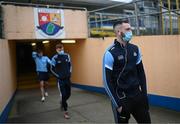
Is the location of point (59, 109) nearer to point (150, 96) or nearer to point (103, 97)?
point (103, 97)

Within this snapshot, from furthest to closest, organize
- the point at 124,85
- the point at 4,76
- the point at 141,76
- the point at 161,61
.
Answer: the point at 4,76 < the point at 161,61 < the point at 141,76 < the point at 124,85

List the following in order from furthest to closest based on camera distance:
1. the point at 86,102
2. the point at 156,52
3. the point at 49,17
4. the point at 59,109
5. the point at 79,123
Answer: the point at 49,17
the point at 86,102
the point at 59,109
the point at 156,52
the point at 79,123

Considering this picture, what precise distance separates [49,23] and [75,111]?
152 inches

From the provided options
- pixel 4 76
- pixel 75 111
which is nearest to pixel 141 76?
pixel 75 111

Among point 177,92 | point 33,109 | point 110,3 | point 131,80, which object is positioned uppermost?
point 110,3

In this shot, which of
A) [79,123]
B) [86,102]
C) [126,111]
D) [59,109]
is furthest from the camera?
[86,102]

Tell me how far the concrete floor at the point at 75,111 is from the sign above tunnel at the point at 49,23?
2330 mm

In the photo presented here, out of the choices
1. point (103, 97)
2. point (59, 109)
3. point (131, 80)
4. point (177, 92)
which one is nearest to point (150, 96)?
point (177, 92)

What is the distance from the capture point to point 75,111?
739 cm

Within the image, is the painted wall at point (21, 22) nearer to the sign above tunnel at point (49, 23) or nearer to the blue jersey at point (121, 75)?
the sign above tunnel at point (49, 23)

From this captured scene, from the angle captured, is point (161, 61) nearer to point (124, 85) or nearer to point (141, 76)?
point (141, 76)

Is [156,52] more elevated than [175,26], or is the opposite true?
[175,26]

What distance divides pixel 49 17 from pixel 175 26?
177 inches

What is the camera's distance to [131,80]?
10.9 feet
